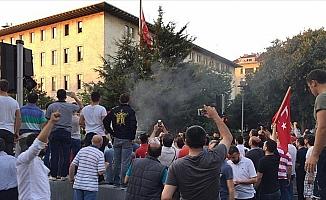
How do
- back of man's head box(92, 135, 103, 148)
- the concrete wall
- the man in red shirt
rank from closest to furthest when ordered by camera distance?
back of man's head box(92, 135, 103, 148) < the concrete wall < the man in red shirt

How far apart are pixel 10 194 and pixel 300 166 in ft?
26.2

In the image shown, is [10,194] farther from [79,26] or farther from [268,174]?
[79,26]

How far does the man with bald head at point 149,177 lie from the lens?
24.1ft

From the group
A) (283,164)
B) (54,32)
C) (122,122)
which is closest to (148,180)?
(122,122)

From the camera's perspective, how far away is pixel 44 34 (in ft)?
212

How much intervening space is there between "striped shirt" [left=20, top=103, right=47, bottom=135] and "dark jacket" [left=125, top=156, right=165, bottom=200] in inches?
134

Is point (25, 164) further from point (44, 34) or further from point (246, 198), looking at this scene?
point (44, 34)

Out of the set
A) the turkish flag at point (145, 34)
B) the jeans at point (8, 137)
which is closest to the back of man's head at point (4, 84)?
the jeans at point (8, 137)

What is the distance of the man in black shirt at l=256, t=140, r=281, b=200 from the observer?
32.1 feet

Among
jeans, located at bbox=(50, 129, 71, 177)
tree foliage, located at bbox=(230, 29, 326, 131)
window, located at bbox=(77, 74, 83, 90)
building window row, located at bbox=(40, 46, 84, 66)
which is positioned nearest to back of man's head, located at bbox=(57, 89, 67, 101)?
jeans, located at bbox=(50, 129, 71, 177)

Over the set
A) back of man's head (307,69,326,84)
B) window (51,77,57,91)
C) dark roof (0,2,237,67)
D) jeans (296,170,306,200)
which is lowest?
jeans (296,170,306,200)

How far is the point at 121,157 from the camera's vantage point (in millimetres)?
10289

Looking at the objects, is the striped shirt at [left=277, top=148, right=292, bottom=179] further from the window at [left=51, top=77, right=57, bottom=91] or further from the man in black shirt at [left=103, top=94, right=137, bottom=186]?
the window at [left=51, top=77, right=57, bottom=91]

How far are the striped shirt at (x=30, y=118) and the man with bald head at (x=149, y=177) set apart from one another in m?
3.38
